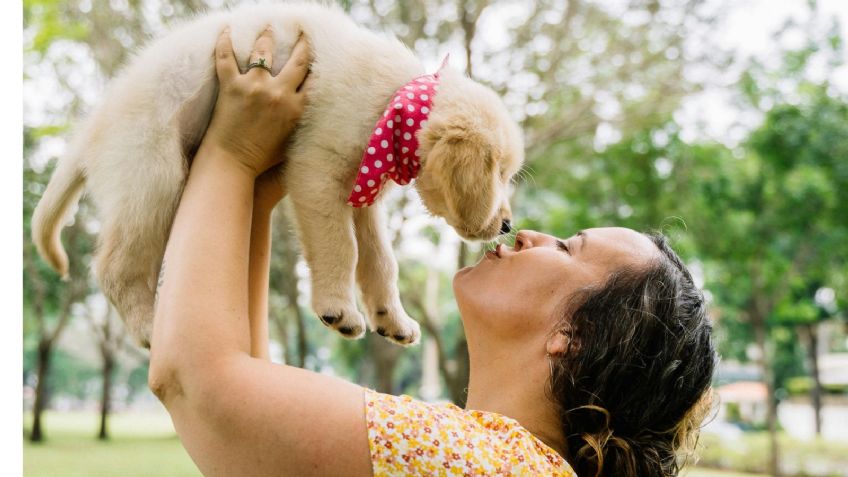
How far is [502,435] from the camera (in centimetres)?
155

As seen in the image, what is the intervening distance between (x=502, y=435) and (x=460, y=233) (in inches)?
30.7

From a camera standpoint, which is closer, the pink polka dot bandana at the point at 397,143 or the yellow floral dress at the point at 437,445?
the yellow floral dress at the point at 437,445

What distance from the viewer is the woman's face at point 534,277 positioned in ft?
5.93

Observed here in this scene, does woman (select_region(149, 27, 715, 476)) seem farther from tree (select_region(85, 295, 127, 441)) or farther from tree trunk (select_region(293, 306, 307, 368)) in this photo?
tree (select_region(85, 295, 127, 441))

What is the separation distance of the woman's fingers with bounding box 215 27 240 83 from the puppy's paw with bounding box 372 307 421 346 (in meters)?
0.75

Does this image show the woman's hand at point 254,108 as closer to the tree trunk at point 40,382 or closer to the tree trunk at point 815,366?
the tree trunk at point 40,382

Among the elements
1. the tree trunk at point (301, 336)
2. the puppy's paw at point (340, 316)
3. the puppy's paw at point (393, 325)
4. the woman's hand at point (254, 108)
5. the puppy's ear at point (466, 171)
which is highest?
→ the woman's hand at point (254, 108)

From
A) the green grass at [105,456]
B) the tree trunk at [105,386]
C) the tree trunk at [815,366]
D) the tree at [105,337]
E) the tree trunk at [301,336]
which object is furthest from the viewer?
the tree trunk at [815,366]

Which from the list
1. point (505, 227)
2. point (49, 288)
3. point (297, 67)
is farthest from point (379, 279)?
point (49, 288)

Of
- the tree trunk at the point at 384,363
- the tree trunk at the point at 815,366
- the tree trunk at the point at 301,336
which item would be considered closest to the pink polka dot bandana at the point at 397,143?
the tree trunk at the point at 301,336

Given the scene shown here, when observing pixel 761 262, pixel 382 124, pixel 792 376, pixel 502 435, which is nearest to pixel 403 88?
pixel 382 124

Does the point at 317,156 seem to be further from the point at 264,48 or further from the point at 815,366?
the point at 815,366

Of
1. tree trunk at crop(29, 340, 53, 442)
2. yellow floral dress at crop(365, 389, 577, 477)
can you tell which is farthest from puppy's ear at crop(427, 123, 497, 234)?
tree trunk at crop(29, 340, 53, 442)

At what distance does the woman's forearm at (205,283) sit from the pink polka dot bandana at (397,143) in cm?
34
